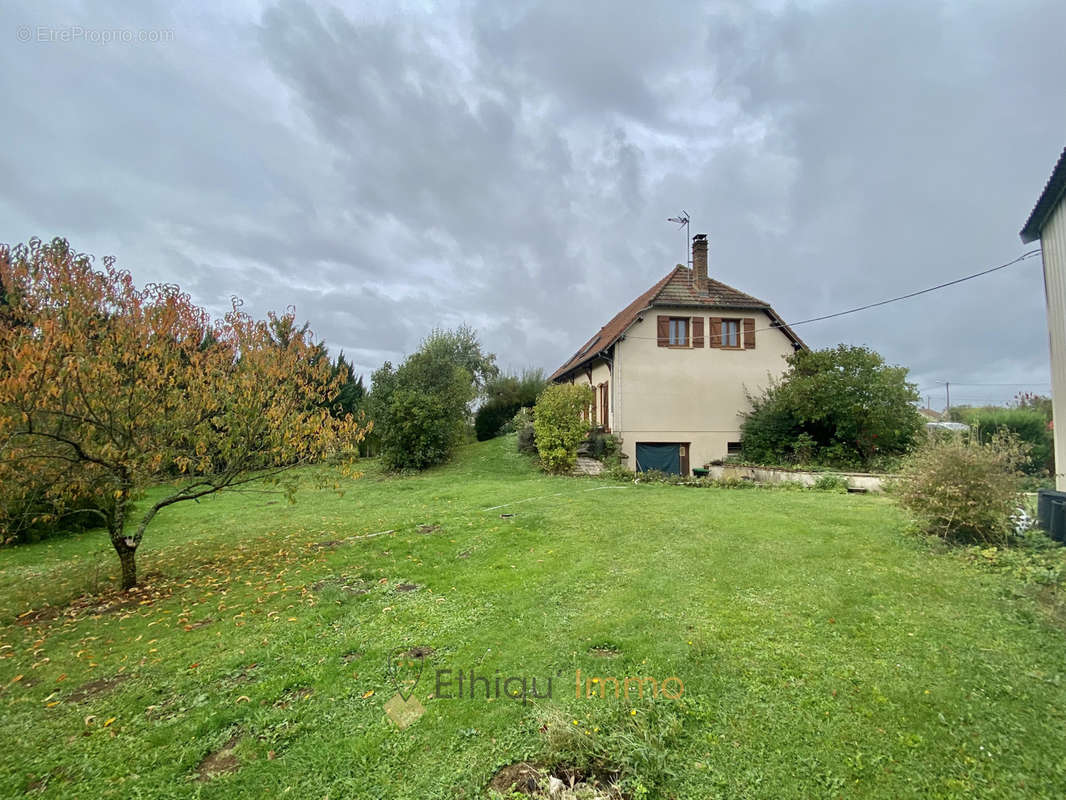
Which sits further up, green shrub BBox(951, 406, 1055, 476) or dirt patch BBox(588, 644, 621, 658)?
green shrub BBox(951, 406, 1055, 476)

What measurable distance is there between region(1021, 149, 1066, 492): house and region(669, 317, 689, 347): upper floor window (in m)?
10.8

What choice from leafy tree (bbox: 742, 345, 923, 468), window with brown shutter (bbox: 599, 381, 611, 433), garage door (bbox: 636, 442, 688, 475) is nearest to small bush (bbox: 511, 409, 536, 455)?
window with brown shutter (bbox: 599, 381, 611, 433)

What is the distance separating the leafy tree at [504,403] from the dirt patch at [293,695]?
21.9 metres

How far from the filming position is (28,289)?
495cm

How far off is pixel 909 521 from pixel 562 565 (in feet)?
18.5

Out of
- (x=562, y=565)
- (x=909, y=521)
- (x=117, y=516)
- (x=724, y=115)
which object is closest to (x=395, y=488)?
(x=117, y=516)

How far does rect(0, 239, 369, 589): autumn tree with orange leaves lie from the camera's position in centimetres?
472

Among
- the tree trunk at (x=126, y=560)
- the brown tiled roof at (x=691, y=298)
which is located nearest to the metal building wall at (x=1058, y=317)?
the brown tiled roof at (x=691, y=298)

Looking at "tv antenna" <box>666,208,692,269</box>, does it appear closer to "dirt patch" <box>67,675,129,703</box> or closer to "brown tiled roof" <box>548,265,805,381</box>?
"brown tiled roof" <box>548,265,805,381</box>

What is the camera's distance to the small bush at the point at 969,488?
576 centimetres

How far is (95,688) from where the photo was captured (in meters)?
3.46

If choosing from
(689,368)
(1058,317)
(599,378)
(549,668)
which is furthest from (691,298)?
(549,668)

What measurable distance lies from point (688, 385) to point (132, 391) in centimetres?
1669

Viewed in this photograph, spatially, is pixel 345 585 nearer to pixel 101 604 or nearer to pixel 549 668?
pixel 101 604
